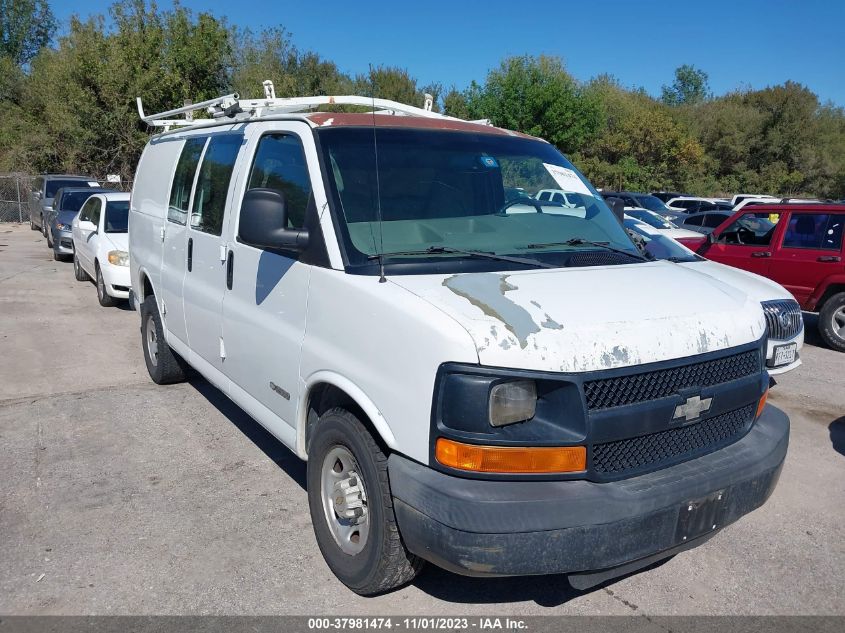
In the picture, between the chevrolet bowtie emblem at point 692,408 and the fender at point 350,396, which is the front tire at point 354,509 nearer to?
the fender at point 350,396

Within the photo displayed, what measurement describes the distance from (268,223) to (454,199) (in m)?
1.06

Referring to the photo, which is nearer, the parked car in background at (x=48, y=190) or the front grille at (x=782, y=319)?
the front grille at (x=782, y=319)

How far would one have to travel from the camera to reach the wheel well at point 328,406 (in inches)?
127

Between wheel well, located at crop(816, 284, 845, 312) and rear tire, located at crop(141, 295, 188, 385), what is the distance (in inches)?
309

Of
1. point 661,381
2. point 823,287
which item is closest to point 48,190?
point 823,287

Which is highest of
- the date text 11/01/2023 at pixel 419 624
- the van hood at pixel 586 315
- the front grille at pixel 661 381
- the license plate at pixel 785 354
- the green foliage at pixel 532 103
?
the green foliage at pixel 532 103

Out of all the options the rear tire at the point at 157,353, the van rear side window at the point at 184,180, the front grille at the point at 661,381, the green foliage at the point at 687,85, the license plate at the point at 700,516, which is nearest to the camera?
the front grille at the point at 661,381

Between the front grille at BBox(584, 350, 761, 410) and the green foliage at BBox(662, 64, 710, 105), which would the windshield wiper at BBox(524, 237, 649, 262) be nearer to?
the front grille at BBox(584, 350, 761, 410)

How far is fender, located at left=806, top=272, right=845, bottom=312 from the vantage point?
928 cm

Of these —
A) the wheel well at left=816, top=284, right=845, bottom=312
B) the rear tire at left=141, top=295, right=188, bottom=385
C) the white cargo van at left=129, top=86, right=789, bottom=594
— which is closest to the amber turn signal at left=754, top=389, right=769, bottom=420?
the white cargo van at left=129, top=86, right=789, bottom=594

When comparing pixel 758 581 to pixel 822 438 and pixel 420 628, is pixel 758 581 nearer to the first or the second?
pixel 420 628

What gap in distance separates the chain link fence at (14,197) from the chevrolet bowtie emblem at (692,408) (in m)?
29.9

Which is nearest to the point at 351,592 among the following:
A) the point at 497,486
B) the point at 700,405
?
the point at 497,486

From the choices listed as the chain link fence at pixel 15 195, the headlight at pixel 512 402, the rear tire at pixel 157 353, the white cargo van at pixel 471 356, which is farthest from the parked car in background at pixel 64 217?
the headlight at pixel 512 402
